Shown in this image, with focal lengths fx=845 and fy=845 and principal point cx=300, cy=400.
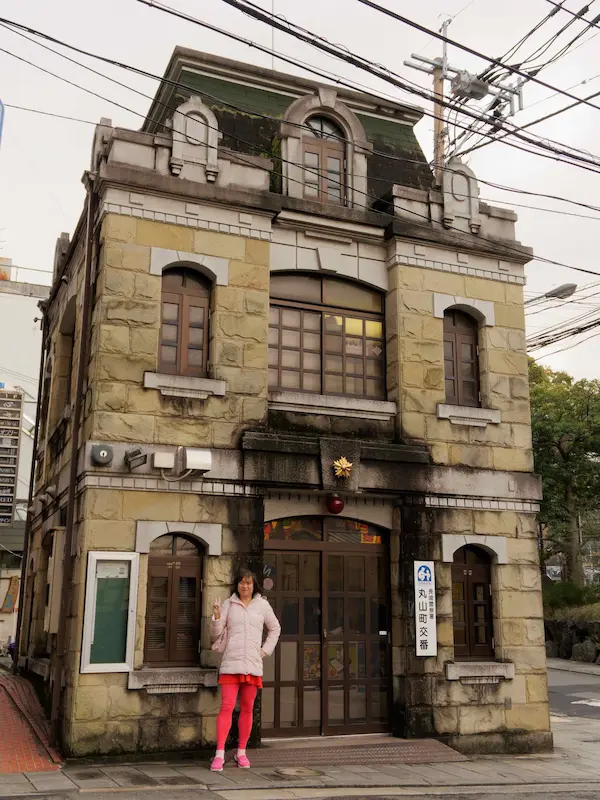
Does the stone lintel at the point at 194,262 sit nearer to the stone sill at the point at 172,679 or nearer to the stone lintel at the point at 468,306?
the stone lintel at the point at 468,306

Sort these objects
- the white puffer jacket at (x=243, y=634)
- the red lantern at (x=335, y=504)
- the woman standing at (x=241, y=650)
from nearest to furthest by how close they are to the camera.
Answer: the woman standing at (x=241, y=650)
the white puffer jacket at (x=243, y=634)
the red lantern at (x=335, y=504)

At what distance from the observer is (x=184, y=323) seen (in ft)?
40.8

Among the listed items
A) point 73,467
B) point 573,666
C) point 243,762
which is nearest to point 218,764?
point 243,762

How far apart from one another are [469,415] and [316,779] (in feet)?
20.0

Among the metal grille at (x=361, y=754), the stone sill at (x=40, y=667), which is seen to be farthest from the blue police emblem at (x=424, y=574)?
the stone sill at (x=40, y=667)

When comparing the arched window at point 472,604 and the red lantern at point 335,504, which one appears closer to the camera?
the red lantern at point 335,504

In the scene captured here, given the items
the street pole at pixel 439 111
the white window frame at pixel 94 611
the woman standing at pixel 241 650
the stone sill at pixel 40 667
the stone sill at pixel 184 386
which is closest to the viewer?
the woman standing at pixel 241 650

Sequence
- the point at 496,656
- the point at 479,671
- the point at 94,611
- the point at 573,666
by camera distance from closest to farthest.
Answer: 1. the point at 94,611
2. the point at 479,671
3. the point at 496,656
4. the point at 573,666

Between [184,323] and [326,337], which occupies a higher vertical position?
[326,337]

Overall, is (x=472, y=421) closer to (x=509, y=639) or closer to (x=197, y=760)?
(x=509, y=639)

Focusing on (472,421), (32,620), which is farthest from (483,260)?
(32,620)

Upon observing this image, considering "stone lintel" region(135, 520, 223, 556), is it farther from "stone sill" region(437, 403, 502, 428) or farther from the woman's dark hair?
"stone sill" region(437, 403, 502, 428)

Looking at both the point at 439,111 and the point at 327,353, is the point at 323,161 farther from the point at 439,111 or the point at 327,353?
the point at 439,111

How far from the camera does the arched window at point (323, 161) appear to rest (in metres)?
13.9
